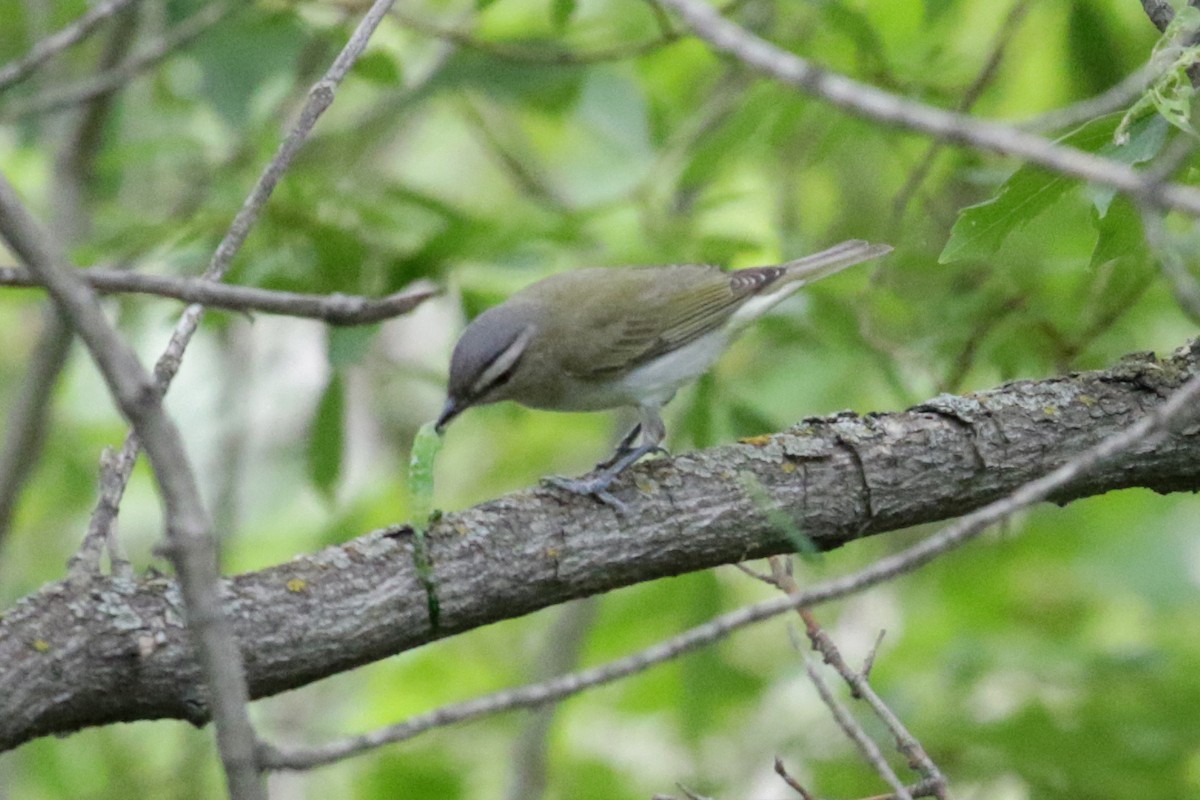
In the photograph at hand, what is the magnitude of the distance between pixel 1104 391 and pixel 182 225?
123 inches

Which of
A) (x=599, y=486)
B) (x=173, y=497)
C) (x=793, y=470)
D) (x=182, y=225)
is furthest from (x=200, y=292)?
(x=182, y=225)

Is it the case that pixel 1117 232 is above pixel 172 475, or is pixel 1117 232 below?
above

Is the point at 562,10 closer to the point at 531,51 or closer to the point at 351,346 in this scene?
the point at 531,51

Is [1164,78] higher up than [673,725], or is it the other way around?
[673,725]

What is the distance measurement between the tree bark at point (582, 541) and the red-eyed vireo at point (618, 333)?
4.26 feet

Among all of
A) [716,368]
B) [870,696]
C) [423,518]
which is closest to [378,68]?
[716,368]

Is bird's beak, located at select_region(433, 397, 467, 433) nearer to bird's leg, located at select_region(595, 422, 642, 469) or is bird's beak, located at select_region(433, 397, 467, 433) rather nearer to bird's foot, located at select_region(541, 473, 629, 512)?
bird's leg, located at select_region(595, 422, 642, 469)

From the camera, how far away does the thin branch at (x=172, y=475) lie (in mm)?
1409

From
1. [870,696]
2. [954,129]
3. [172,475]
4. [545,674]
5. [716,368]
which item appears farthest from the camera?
[545,674]

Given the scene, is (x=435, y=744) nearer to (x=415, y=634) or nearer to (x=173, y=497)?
(x=415, y=634)

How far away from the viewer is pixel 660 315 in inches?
190

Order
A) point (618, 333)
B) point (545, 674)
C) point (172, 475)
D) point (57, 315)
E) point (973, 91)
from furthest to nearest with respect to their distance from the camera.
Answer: point (545, 674) → point (57, 315) → point (618, 333) → point (973, 91) → point (172, 475)

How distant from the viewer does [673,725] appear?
6801 mm

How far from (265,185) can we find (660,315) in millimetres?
2467
